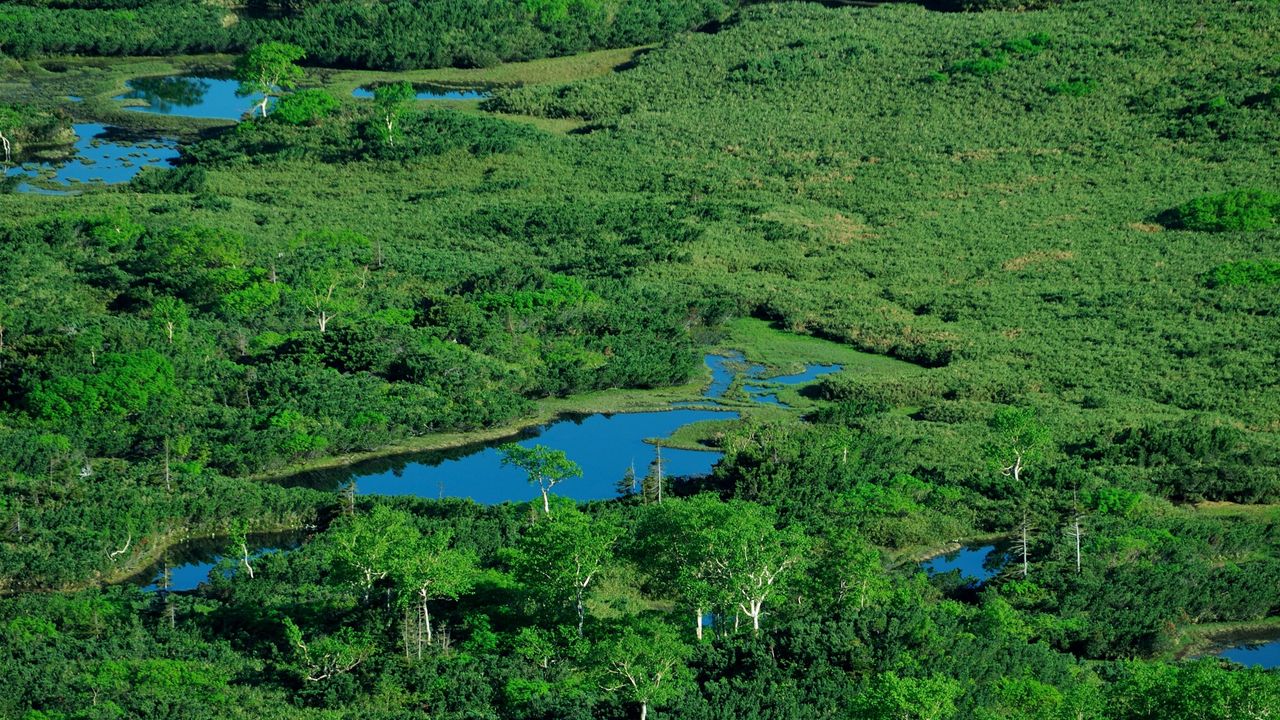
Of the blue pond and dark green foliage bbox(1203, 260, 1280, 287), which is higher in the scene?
dark green foliage bbox(1203, 260, 1280, 287)

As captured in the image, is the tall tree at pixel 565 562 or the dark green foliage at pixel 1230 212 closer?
the tall tree at pixel 565 562

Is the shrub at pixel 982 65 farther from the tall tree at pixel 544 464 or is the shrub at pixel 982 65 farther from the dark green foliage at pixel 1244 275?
the tall tree at pixel 544 464

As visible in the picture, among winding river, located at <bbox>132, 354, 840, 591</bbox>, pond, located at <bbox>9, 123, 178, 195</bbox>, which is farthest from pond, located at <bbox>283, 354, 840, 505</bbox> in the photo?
pond, located at <bbox>9, 123, 178, 195</bbox>

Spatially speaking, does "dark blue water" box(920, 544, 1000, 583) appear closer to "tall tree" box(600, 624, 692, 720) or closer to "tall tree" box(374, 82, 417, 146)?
"tall tree" box(600, 624, 692, 720)

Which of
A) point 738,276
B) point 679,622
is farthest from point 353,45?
point 679,622

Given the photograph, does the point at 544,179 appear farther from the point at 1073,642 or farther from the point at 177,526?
the point at 1073,642

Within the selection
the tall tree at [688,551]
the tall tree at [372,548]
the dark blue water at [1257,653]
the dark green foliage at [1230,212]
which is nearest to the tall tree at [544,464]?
the tall tree at [688,551]
